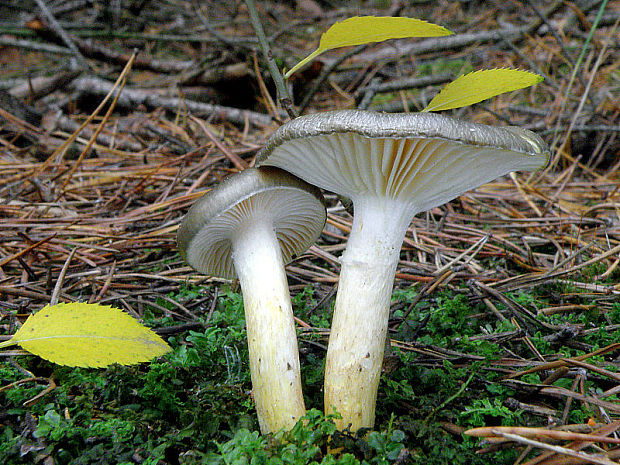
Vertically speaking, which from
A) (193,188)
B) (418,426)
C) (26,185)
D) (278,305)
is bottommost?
(418,426)

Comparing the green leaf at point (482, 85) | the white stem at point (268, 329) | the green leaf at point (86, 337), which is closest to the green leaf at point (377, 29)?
the green leaf at point (482, 85)

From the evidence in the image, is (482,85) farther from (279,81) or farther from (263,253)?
(263,253)

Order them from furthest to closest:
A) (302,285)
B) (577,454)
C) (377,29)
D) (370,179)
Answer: (302,285) → (370,179) → (377,29) → (577,454)

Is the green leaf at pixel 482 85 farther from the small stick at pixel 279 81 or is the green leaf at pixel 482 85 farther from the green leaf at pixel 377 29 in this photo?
the small stick at pixel 279 81

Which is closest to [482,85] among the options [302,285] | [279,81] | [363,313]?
[279,81]

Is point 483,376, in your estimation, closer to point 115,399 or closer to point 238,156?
point 115,399

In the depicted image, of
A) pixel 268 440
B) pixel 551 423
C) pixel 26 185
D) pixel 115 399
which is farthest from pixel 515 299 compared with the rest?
pixel 26 185

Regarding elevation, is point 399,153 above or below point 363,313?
above
